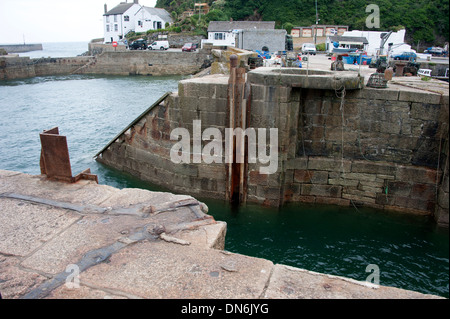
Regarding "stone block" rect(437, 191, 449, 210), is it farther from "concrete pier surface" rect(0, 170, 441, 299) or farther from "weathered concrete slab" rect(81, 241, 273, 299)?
"weathered concrete slab" rect(81, 241, 273, 299)

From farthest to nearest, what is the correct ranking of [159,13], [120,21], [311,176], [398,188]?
[159,13] → [120,21] → [311,176] → [398,188]

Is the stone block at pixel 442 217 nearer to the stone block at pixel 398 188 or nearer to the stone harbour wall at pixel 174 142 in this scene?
the stone block at pixel 398 188

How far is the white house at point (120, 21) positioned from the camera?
69.7m

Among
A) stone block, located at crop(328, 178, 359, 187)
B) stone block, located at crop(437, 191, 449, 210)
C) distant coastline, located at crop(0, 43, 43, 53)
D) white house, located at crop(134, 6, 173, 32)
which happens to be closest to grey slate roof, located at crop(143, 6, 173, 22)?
white house, located at crop(134, 6, 173, 32)

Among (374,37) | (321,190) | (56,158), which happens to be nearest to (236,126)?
(321,190)

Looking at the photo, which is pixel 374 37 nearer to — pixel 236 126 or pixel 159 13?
pixel 236 126

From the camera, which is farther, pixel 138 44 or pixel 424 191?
pixel 138 44

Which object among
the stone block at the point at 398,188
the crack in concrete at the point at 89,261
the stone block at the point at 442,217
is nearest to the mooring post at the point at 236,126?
the stone block at the point at 398,188

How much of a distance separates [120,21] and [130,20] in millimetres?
2006

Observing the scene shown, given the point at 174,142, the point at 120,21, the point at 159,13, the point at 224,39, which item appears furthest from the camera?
the point at 159,13

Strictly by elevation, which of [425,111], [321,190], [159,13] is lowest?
[321,190]

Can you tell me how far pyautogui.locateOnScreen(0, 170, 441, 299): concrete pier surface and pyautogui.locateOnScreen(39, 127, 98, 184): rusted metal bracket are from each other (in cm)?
62

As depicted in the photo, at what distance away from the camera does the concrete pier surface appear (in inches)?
170

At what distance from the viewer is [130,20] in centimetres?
7019
